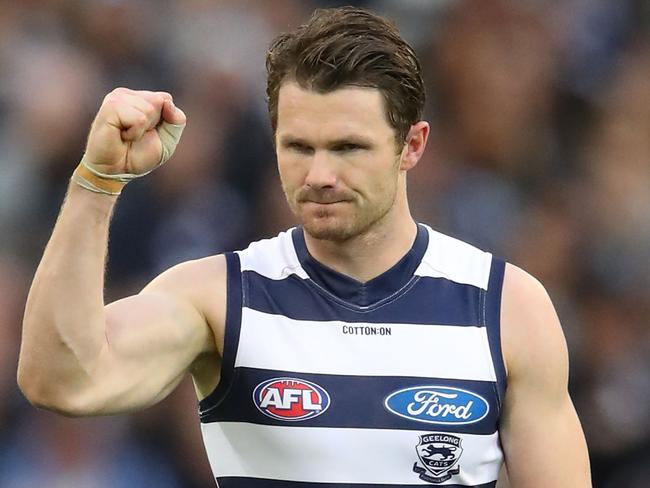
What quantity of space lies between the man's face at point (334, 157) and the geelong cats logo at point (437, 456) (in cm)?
59

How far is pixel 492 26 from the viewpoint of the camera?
689 centimetres

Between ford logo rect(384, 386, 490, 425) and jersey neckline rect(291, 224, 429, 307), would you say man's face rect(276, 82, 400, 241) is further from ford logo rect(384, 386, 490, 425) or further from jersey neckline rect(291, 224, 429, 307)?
ford logo rect(384, 386, 490, 425)

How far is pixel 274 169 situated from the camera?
21.2 feet

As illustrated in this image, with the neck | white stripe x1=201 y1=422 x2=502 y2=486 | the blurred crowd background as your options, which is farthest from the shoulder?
the blurred crowd background

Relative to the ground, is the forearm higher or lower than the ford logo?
higher

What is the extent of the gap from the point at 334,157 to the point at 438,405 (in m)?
0.72

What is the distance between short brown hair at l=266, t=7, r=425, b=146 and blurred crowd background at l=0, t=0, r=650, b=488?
2.62 meters

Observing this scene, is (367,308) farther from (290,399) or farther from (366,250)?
(290,399)

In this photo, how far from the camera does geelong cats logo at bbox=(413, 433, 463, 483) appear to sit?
11.7ft

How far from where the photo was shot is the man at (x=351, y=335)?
3.53 meters

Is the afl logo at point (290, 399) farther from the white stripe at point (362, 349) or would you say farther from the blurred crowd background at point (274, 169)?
the blurred crowd background at point (274, 169)

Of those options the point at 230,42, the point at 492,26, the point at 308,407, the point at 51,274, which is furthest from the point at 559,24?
the point at 51,274

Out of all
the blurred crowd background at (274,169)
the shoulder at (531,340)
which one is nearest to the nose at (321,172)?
the shoulder at (531,340)

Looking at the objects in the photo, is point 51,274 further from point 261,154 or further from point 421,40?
point 421,40
